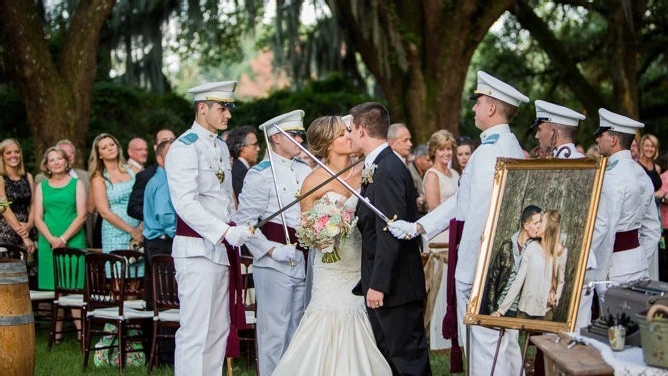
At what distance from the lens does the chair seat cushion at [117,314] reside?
27.5 feet

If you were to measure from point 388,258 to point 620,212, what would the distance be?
1790 millimetres

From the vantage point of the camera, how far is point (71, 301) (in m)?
9.27

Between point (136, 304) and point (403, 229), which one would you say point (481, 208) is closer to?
point (403, 229)

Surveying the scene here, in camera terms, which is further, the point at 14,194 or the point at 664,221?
the point at 664,221

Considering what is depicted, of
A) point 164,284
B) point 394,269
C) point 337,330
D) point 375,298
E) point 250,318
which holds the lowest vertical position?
point 250,318

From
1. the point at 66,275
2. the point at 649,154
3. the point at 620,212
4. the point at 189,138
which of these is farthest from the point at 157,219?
the point at 649,154

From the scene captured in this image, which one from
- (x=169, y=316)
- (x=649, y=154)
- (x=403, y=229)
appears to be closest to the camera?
(x=403, y=229)

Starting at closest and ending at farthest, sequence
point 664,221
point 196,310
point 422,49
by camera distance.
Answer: point 196,310 < point 664,221 < point 422,49

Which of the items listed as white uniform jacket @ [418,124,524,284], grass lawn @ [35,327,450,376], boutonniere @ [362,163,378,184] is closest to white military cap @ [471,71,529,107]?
white uniform jacket @ [418,124,524,284]

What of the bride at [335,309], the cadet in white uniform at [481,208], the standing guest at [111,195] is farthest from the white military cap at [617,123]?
the standing guest at [111,195]

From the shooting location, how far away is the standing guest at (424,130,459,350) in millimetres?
9094

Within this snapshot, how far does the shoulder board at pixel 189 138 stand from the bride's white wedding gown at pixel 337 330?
2.99 ft

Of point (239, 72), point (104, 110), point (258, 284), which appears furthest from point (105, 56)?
point (239, 72)

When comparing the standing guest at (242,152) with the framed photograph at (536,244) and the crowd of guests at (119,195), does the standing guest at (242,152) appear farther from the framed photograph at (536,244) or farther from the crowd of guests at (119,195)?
the framed photograph at (536,244)
